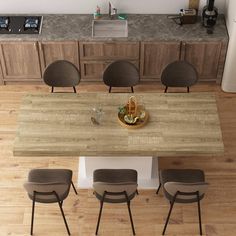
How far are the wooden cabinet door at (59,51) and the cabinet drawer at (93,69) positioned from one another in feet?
0.46

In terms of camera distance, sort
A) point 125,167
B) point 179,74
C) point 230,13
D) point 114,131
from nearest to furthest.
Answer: point 114,131 < point 125,167 < point 179,74 < point 230,13

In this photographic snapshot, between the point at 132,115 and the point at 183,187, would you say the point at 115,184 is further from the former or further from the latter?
the point at 132,115

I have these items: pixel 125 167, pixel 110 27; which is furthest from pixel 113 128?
pixel 110 27

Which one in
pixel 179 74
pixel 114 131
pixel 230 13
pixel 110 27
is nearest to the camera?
pixel 114 131

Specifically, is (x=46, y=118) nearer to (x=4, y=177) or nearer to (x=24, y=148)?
(x=24, y=148)

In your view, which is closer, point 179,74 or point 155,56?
point 179,74

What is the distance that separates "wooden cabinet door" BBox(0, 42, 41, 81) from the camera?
19.4ft

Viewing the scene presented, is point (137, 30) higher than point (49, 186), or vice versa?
point (137, 30)

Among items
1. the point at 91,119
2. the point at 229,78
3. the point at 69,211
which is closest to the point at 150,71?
the point at 229,78

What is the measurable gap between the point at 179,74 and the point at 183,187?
5.67ft

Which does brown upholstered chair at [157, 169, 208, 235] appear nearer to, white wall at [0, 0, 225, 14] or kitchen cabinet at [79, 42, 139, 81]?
kitchen cabinet at [79, 42, 139, 81]

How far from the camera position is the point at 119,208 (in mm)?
4879

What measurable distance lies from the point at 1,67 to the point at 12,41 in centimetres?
48

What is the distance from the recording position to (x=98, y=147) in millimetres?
4426
